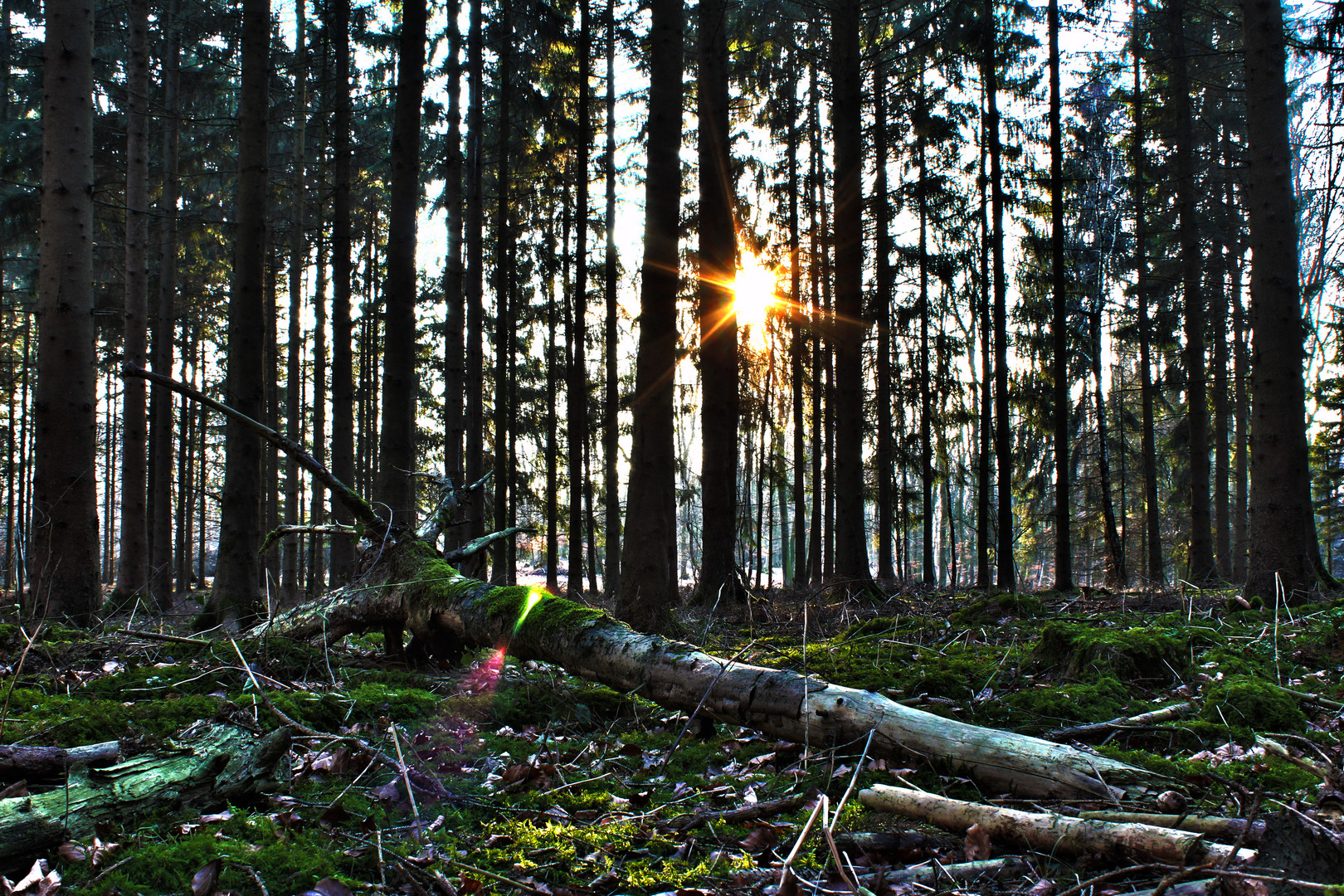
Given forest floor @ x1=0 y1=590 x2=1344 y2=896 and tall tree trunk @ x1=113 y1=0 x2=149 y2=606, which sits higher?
tall tree trunk @ x1=113 y1=0 x2=149 y2=606

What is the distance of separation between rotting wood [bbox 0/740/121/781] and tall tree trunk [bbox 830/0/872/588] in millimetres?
9412

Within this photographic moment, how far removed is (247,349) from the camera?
796 cm

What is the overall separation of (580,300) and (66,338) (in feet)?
25.8

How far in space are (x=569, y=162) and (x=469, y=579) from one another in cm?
1343

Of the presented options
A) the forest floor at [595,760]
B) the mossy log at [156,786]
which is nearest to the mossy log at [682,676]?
the forest floor at [595,760]

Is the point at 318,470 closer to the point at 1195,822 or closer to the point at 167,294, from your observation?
the point at 1195,822

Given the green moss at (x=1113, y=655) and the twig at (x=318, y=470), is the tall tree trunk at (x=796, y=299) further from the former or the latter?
the twig at (x=318, y=470)

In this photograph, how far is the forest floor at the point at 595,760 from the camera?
2.10m

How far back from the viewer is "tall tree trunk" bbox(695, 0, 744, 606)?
9188mm

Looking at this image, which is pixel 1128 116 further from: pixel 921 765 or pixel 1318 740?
pixel 921 765

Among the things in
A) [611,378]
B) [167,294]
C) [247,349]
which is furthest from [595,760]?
[167,294]

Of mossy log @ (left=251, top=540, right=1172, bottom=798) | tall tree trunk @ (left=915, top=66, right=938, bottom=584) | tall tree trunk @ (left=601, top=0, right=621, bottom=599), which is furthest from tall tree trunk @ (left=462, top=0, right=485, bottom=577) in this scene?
tall tree trunk @ (left=915, top=66, right=938, bottom=584)

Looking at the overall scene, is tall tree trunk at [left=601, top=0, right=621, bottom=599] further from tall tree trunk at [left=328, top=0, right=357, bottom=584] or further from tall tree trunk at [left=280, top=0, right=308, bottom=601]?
tall tree trunk at [left=280, top=0, right=308, bottom=601]

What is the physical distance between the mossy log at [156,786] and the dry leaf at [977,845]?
2577mm
